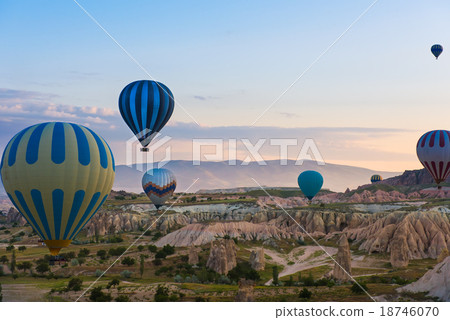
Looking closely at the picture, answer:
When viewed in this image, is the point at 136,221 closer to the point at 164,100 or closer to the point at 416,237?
the point at 164,100

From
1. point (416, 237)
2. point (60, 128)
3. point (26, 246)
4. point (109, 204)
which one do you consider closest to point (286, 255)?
point (416, 237)

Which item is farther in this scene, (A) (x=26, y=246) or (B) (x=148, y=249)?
(A) (x=26, y=246)

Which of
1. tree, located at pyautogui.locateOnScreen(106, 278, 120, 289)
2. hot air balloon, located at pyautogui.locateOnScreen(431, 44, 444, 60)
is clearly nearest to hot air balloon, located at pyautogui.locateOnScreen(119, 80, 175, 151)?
tree, located at pyautogui.locateOnScreen(106, 278, 120, 289)

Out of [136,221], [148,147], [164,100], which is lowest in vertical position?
[136,221]

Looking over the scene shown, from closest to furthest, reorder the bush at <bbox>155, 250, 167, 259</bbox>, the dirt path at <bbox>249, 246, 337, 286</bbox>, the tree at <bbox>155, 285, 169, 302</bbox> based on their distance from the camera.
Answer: the tree at <bbox>155, 285, 169, 302</bbox>, the dirt path at <bbox>249, 246, 337, 286</bbox>, the bush at <bbox>155, 250, 167, 259</bbox>

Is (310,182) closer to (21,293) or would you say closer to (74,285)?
(74,285)

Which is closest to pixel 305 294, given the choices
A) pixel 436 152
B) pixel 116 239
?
pixel 116 239

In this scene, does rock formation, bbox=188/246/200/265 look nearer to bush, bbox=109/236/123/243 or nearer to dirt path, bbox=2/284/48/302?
dirt path, bbox=2/284/48/302
